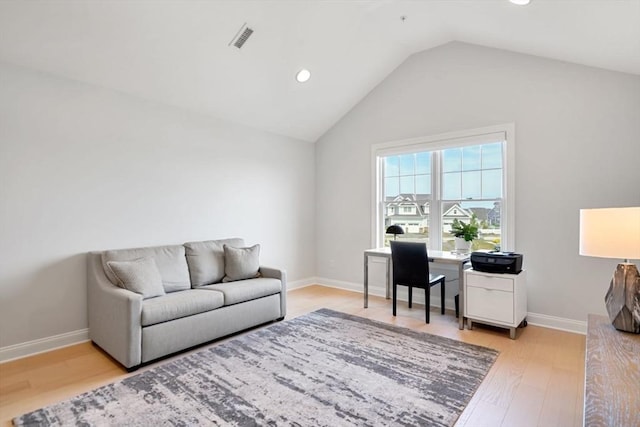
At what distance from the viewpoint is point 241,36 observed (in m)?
3.24

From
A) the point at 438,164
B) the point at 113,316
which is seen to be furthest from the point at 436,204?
the point at 113,316

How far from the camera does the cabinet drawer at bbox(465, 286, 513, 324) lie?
321 centimetres

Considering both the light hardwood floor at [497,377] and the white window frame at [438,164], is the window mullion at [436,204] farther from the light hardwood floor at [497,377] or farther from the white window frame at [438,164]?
the light hardwood floor at [497,377]

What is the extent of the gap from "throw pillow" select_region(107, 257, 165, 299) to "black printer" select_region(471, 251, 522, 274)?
311 centimetres

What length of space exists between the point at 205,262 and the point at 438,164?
10.4 ft

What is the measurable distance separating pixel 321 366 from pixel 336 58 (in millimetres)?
3394

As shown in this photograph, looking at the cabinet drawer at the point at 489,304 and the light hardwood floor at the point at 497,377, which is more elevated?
the cabinet drawer at the point at 489,304

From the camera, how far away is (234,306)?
3.26m

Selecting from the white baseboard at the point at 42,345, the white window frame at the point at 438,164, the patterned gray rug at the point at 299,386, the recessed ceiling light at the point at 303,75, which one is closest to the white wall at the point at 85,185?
the white baseboard at the point at 42,345

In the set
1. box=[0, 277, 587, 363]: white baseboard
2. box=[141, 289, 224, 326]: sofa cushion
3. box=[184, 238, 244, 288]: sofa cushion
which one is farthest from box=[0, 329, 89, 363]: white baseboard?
box=[184, 238, 244, 288]: sofa cushion

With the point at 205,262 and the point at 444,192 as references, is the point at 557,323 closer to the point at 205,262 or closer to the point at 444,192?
the point at 444,192

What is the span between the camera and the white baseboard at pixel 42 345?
272 cm

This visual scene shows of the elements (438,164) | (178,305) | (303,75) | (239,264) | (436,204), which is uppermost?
(303,75)

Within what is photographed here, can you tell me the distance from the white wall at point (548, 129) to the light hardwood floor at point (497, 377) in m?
0.66
